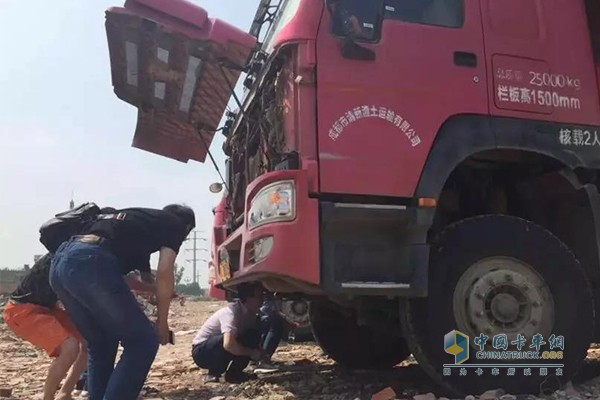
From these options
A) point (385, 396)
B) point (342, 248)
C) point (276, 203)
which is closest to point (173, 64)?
point (276, 203)

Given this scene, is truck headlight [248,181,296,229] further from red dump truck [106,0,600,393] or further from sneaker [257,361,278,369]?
sneaker [257,361,278,369]

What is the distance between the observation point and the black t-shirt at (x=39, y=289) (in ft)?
16.4

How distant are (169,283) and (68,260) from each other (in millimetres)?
564

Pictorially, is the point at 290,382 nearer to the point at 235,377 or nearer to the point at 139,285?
the point at 235,377

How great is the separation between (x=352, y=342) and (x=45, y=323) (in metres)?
2.62

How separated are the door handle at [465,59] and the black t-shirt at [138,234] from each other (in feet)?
6.50

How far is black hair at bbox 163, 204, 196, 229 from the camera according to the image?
13.3 feet

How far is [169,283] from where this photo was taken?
3701mm

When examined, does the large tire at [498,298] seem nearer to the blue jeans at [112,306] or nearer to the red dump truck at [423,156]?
the red dump truck at [423,156]

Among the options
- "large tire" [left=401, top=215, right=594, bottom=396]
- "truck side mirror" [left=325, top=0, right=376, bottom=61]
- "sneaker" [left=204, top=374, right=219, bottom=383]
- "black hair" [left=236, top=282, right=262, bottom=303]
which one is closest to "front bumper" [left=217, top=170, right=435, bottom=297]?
"large tire" [left=401, top=215, right=594, bottom=396]

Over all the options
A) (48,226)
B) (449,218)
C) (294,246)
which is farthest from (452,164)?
(48,226)

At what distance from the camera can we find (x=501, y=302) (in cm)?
405

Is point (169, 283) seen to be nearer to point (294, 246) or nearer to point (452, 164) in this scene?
point (294, 246)

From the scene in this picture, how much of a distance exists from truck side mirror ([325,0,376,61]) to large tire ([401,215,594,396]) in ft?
3.93
